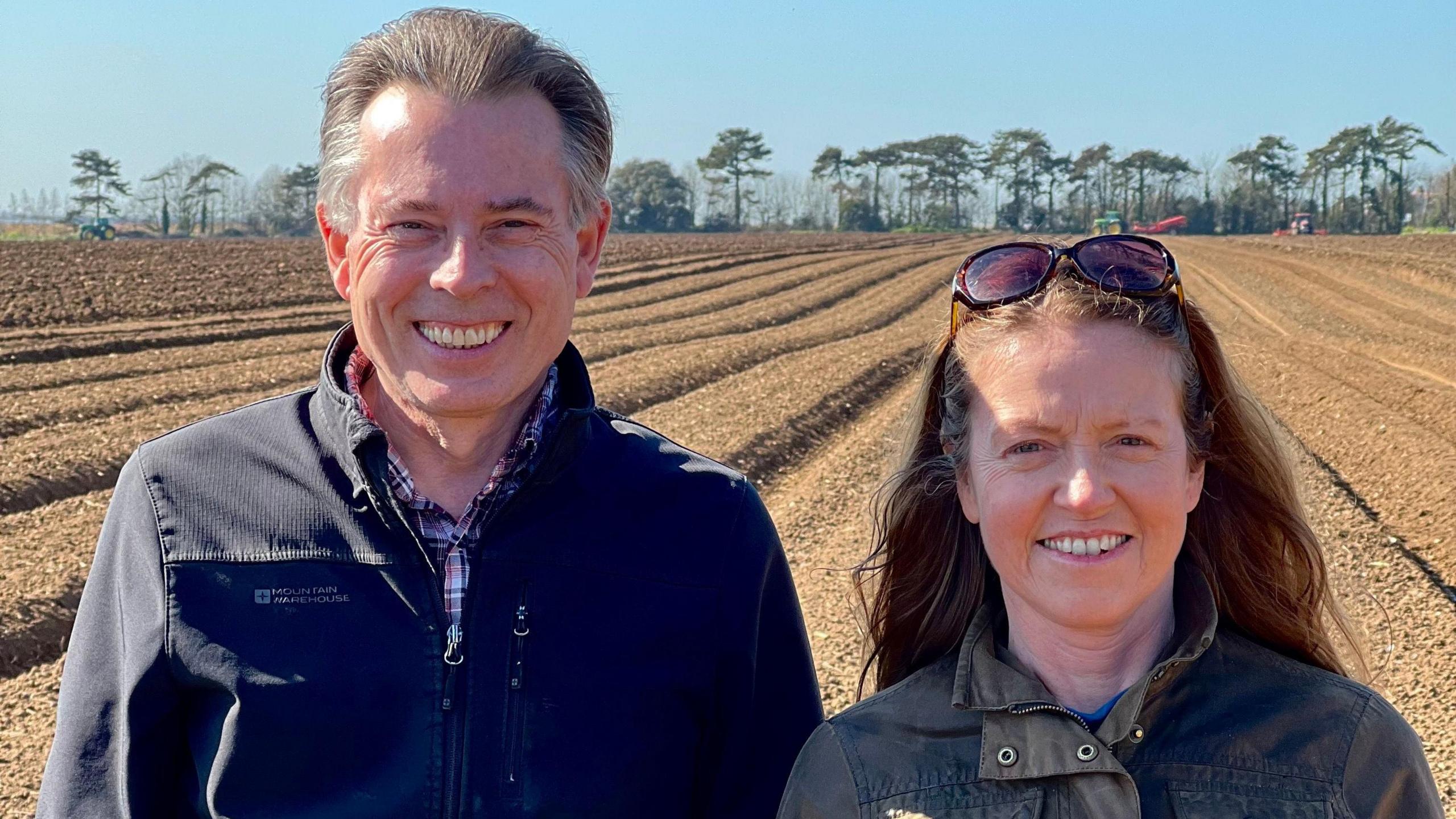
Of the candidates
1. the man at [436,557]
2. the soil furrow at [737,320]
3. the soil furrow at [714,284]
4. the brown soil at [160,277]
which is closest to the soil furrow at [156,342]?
the brown soil at [160,277]

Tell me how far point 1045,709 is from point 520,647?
2.65ft

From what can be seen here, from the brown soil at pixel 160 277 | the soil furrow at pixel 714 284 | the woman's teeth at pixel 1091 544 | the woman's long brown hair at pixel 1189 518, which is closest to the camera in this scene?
the woman's teeth at pixel 1091 544

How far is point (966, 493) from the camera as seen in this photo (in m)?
2.10

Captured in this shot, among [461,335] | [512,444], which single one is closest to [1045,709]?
[512,444]

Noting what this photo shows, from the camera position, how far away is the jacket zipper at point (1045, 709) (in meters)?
1.88

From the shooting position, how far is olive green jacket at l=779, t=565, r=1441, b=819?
1794 millimetres

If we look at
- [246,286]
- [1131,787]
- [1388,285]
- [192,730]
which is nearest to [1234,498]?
[1131,787]

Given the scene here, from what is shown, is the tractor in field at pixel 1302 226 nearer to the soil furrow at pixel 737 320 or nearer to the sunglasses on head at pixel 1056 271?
the soil furrow at pixel 737 320

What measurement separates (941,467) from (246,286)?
76.6 ft

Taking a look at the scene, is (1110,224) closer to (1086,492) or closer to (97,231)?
(97,231)

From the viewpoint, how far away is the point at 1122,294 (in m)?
1.97

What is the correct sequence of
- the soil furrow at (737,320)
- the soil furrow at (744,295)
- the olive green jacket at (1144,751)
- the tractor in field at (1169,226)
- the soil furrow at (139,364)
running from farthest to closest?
the tractor in field at (1169,226) < the soil furrow at (744,295) < the soil furrow at (737,320) < the soil furrow at (139,364) < the olive green jacket at (1144,751)

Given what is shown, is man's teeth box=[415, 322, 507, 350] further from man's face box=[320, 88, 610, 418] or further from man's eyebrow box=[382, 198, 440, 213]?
man's eyebrow box=[382, 198, 440, 213]

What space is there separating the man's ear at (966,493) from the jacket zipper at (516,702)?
733mm
